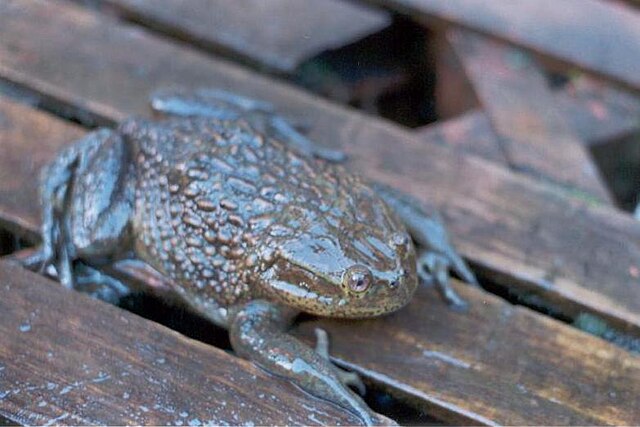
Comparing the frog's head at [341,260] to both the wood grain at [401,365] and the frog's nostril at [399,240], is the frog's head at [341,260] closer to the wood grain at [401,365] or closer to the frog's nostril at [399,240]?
the frog's nostril at [399,240]

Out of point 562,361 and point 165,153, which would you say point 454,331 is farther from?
point 165,153

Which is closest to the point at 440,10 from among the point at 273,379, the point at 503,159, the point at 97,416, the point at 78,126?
the point at 503,159

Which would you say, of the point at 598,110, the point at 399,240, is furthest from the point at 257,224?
the point at 598,110

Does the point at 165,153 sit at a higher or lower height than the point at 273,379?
higher

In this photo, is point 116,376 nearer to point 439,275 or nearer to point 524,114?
point 439,275

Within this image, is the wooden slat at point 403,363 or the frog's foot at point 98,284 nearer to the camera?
the wooden slat at point 403,363

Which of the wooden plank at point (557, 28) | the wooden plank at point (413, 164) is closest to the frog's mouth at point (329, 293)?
the wooden plank at point (413, 164)
